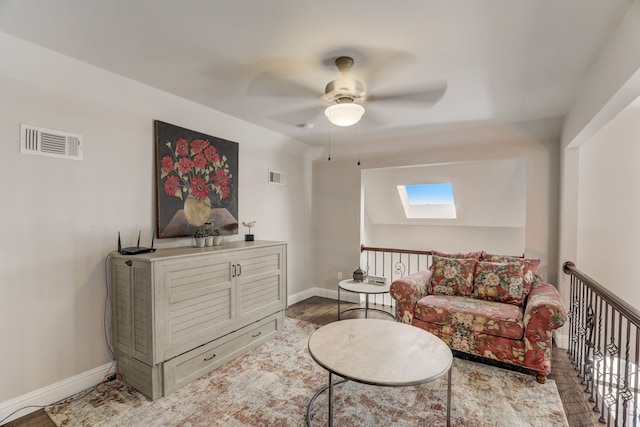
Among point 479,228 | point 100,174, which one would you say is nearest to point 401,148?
point 479,228

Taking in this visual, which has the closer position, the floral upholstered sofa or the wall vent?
the floral upholstered sofa

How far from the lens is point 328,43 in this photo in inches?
75.4

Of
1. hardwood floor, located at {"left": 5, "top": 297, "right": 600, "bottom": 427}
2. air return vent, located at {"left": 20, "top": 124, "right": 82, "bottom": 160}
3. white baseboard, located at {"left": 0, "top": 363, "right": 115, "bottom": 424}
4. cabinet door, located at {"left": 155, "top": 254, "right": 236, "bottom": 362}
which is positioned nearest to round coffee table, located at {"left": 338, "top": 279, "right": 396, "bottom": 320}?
hardwood floor, located at {"left": 5, "top": 297, "right": 600, "bottom": 427}

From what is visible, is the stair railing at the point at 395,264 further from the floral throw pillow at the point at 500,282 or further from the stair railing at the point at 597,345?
the stair railing at the point at 597,345

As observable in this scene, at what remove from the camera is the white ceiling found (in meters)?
1.60

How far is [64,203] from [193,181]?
1.07 metres

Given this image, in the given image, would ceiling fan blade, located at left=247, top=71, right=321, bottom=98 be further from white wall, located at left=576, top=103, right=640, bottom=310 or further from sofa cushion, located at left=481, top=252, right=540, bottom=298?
white wall, located at left=576, top=103, right=640, bottom=310

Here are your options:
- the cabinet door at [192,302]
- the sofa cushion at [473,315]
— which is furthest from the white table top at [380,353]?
the cabinet door at [192,302]

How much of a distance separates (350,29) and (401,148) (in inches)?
105

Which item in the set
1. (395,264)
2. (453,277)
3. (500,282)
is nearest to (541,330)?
(500,282)

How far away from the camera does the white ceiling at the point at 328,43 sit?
160 centimetres

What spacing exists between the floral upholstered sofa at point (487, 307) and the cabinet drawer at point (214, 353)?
1405 millimetres

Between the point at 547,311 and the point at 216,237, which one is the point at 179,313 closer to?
the point at 216,237

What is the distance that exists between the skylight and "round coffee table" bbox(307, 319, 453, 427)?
10.6ft
